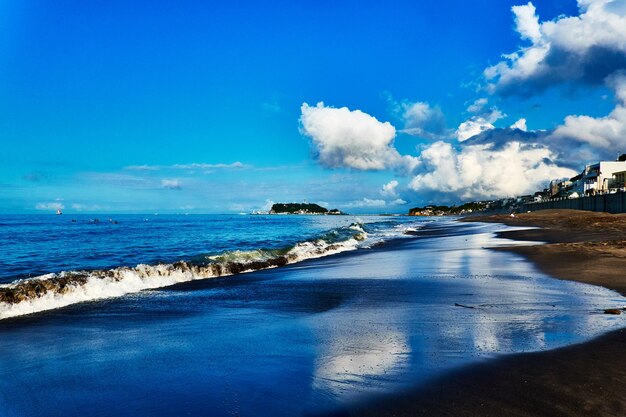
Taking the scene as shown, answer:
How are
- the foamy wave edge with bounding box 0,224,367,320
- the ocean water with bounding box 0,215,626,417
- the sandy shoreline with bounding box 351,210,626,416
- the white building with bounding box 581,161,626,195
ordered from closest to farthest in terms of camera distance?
the sandy shoreline with bounding box 351,210,626,416 → the ocean water with bounding box 0,215,626,417 → the foamy wave edge with bounding box 0,224,367,320 → the white building with bounding box 581,161,626,195

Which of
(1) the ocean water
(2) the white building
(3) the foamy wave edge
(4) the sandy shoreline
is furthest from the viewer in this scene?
(2) the white building

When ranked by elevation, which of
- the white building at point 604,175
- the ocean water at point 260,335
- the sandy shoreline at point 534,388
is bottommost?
the ocean water at point 260,335

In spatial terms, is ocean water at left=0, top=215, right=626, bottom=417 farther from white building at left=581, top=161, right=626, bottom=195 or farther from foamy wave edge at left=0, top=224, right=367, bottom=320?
white building at left=581, top=161, right=626, bottom=195

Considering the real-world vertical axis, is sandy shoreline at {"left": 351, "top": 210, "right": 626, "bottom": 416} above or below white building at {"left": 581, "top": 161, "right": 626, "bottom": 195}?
below

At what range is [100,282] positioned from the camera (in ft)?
38.4

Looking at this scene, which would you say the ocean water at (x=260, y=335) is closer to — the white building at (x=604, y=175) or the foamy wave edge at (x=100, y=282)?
the foamy wave edge at (x=100, y=282)

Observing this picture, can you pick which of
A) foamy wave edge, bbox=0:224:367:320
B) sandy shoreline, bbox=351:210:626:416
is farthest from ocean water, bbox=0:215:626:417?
sandy shoreline, bbox=351:210:626:416

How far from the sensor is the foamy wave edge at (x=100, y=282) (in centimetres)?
970

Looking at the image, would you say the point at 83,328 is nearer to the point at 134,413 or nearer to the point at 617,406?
the point at 134,413

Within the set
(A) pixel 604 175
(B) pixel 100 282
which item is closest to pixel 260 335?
(B) pixel 100 282

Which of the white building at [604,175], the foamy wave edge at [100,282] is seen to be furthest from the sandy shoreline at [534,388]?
the white building at [604,175]

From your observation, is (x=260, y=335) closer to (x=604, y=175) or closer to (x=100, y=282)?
(x=100, y=282)

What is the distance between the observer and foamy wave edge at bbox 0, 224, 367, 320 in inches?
382

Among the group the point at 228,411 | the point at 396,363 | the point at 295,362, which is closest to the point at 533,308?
the point at 396,363
